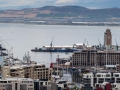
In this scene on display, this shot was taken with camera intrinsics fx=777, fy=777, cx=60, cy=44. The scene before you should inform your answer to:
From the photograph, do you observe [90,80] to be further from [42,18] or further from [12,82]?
[42,18]

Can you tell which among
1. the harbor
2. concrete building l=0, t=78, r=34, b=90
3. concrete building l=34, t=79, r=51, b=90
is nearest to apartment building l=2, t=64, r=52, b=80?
the harbor

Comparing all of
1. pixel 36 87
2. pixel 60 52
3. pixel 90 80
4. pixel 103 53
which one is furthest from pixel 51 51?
pixel 36 87

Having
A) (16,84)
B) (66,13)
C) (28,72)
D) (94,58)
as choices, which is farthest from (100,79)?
(66,13)

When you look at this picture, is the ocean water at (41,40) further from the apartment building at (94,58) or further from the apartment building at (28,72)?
the apartment building at (28,72)

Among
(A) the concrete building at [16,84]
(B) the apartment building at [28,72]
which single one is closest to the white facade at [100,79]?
(B) the apartment building at [28,72]

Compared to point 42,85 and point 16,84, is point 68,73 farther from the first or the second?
point 16,84

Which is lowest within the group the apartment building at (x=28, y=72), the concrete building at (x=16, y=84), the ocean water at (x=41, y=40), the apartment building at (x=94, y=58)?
the ocean water at (x=41, y=40)
